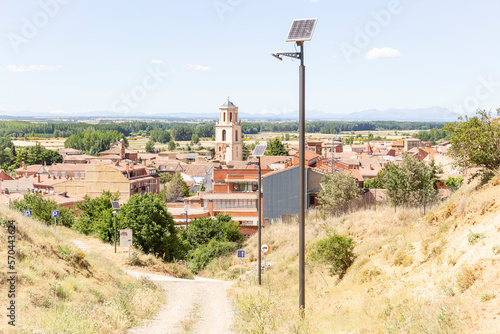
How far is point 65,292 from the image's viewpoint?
1339 centimetres

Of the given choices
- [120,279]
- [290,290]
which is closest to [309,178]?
[290,290]

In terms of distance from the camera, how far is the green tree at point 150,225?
97.6ft

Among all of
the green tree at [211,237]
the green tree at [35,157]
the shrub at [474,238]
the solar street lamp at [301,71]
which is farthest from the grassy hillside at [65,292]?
the green tree at [35,157]

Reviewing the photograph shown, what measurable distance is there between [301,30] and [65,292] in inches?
352

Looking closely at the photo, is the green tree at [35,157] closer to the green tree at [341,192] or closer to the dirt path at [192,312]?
the green tree at [341,192]

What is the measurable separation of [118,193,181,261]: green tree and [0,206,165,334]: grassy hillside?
9423 millimetres

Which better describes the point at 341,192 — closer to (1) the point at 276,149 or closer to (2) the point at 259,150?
(2) the point at 259,150

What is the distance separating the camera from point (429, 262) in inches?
566

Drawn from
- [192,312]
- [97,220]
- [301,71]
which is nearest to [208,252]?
[97,220]

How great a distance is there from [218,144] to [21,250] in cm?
11113

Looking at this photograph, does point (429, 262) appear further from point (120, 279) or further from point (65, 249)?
point (65, 249)

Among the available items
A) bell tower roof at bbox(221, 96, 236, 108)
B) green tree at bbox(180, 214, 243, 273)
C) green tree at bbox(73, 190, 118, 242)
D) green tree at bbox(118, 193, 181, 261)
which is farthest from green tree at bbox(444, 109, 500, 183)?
bell tower roof at bbox(221, 96, 236, 108)

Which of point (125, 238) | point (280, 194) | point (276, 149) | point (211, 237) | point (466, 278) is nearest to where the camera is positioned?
point (466, 278)

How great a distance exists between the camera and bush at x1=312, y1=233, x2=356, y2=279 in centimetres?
1902
